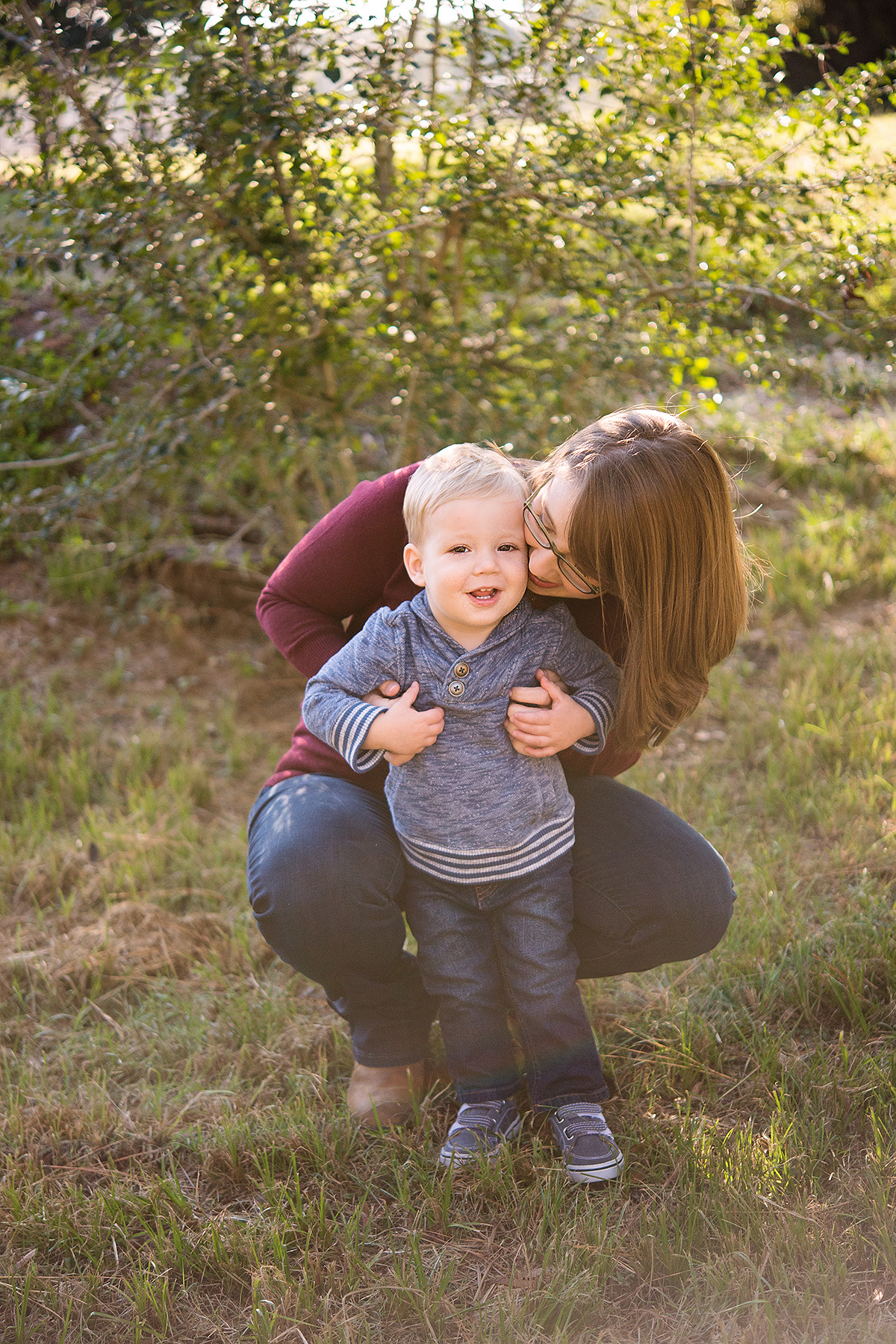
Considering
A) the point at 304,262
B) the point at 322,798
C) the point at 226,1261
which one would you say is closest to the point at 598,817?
the point at 322,798

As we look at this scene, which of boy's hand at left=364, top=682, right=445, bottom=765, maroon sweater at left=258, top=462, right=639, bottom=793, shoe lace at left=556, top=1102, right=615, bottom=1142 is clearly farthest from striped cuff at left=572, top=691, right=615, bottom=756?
shoe lace at left=556, top=1102, right=615, bottom=1142

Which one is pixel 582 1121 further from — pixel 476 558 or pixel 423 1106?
pixel 476 558

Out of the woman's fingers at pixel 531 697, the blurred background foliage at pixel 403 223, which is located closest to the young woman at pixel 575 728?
the woman's fingers at pixel 531 697

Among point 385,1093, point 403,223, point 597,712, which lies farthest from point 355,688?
point 403,223

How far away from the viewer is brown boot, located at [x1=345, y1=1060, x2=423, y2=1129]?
80.3 inches

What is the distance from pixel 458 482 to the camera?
1844mm

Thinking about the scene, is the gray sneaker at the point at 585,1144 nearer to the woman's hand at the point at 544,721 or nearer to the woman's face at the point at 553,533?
the woman's hand at the point at 544,721

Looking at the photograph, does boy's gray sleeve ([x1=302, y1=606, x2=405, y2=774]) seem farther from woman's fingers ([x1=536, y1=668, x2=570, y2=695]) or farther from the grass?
the grass

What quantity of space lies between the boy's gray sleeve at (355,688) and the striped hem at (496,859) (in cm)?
20

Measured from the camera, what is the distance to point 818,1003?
7.25 feet

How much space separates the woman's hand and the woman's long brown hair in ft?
0.31

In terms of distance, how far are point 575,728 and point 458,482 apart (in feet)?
1.53

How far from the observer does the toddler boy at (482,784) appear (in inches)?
72.3

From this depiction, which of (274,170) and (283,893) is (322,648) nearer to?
(283,893)
